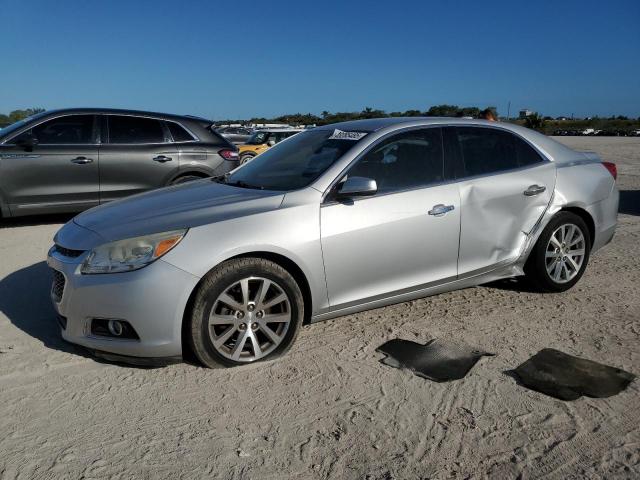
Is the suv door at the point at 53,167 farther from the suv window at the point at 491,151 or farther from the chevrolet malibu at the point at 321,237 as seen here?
the suv window at the point at 491,151

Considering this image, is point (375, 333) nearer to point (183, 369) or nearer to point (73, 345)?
point (183, 369)

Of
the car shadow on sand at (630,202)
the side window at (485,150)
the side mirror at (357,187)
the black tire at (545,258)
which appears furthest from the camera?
the car shadow on sand at (630,202)

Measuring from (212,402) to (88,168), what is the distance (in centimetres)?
570

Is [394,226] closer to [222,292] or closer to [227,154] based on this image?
[222,292]

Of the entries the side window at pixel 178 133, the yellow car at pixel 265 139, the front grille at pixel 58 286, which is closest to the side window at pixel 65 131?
the side window at pixel 178 133

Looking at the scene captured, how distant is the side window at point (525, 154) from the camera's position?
475 cm

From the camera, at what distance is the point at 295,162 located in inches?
175

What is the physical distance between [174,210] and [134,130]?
16.4 feet

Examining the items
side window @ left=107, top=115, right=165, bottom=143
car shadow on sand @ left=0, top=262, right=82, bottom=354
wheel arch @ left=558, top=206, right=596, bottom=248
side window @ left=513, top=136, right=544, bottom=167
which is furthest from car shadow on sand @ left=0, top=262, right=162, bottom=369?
wheel arch @ left=558, top=206, right=596, bottom=248

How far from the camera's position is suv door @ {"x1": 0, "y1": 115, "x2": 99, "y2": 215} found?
24.9 feet

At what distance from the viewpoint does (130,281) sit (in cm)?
330

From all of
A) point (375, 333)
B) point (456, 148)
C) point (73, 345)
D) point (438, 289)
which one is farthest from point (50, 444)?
point (456, 148)

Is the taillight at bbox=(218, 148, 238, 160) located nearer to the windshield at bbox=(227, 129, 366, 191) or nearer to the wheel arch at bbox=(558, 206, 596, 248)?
the windshield at bbox=(227, 129, 366, 191)

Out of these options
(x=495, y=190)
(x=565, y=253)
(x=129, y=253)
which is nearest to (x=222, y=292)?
(x=129, y=253)
